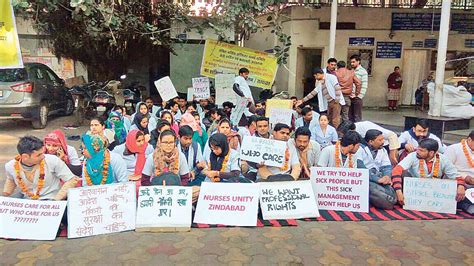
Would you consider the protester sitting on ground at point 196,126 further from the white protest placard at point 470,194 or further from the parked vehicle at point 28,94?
the parked vehicle at point 28,94

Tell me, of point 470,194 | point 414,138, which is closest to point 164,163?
point 414,138

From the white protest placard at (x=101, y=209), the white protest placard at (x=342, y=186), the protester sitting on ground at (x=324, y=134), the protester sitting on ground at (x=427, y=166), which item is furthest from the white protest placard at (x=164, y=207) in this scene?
the protester sitting on ground at (x=324, y=134)

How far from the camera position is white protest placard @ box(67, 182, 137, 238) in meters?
4.04

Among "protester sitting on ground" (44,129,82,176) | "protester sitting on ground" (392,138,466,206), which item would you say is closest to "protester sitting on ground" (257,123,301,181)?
"protester sitting on ground" (392,138,466,206)

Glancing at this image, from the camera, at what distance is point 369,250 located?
12.8 feet

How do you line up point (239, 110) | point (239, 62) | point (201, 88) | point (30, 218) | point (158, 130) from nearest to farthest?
1. point (30, 218)
2. point (158, 130)
3. point (239, 110)
4. point (201, 88)
5. point (239, 62)

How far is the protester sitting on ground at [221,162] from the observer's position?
4785 millimetres

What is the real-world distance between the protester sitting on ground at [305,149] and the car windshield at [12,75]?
6998 millimetres

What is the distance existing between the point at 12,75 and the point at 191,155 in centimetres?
635

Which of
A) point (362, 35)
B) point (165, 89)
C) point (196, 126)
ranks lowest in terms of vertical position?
point (196, 126)

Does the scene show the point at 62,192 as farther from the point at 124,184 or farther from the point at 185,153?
the point at 185,153

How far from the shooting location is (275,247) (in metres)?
3.91

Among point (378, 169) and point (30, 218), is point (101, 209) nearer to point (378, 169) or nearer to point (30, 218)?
point (30, 218)

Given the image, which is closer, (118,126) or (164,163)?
(164,163)
